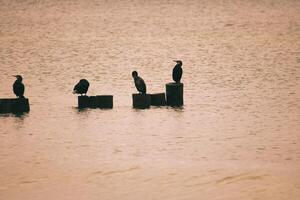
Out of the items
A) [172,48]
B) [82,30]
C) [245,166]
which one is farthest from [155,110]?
[82,30]

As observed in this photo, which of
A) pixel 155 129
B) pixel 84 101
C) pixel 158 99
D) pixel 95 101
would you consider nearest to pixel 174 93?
pixel 158 99

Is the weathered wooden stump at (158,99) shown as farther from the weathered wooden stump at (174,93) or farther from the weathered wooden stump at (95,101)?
the weathered wooden stump at (95,101)

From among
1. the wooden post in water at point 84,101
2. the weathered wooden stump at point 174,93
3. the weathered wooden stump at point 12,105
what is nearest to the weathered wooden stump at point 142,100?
the weathered wooden stump at point 174,93

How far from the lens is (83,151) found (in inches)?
666

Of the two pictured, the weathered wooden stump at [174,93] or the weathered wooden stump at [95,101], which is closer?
the weathered wooden stump at [95,101]

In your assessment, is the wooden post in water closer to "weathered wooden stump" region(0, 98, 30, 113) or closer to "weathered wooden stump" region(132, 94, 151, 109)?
"weathered wooden stump" region(132, 94, 151, 109)

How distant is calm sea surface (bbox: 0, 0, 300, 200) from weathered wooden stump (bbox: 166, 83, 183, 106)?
0.89 feet

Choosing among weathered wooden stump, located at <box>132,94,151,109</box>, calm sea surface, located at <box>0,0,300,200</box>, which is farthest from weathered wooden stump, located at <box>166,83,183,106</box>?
weathered wooden stump, located at <box>132,94,151,109</box>

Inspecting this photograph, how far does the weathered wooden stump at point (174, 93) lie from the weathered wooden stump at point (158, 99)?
0.35 feet

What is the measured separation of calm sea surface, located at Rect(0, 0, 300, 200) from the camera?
14.2 m

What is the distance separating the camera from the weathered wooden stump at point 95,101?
71.1ft

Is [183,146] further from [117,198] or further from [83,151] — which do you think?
[117,198]

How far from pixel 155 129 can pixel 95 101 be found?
8.81ft

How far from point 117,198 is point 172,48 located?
4280 cm
